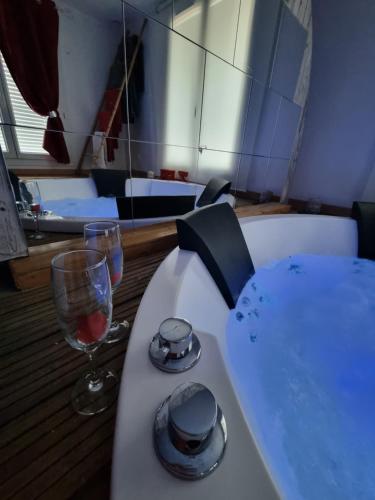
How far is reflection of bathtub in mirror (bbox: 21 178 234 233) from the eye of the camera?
1131mm

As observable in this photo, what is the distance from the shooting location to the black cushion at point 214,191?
1853mm

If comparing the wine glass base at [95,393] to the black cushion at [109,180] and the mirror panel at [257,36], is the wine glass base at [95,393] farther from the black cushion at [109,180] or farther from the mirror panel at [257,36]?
the mirror panel at [257,36]

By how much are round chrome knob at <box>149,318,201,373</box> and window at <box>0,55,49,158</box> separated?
42.6 inches

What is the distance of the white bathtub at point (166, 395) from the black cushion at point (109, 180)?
3.30 feet

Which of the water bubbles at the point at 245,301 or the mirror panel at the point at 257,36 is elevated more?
the mirror panel at the point at 257,36

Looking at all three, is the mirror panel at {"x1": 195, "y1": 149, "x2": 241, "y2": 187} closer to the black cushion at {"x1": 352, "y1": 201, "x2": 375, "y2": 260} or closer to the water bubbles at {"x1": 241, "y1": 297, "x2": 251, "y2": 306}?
the black cushion at {"x1": 352, "y1": 201, "x2": 375, "y2": 260}

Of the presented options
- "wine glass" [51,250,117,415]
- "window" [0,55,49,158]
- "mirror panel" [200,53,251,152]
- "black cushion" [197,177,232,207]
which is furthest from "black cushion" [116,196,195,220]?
"mirror panel" [200,53,251,152]

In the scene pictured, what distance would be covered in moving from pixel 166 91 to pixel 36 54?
1081mm

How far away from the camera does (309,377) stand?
71 cm

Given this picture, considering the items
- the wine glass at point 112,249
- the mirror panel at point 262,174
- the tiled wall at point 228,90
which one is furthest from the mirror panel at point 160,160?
the wine glass at point 112,249

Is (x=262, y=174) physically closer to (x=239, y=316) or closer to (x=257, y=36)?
(x=257, y=36)

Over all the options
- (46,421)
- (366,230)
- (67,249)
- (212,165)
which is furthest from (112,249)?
(212,165)

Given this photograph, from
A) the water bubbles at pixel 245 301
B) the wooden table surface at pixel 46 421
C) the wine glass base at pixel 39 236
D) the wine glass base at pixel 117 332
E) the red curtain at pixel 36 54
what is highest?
the red curtain at pixel 36 54

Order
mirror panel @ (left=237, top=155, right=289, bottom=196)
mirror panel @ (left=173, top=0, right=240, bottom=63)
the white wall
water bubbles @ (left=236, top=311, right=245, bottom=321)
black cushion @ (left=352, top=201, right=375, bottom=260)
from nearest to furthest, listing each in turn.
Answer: water bubbles @ (left=236, top=311, right=245, bottom=321), black cushion @ (left=352, top=201, right=375, bottom=260), mirror panel @ (left=173, top=0, right=240, bottom=63), the white wall, mirror panel @ (left=237, top=155, right=289, bottom=196)
